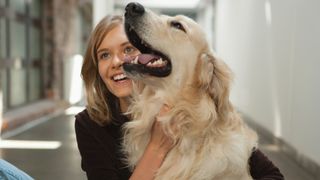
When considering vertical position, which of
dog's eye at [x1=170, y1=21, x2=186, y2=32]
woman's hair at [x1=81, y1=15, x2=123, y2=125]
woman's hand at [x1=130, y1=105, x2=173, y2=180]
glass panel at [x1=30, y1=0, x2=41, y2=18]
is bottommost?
glass panel at [x1=30, y1=0, x2=41, y2=18]

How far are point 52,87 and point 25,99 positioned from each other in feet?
4.17

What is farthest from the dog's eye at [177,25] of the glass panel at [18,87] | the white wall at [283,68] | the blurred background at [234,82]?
the glass panel at [18,87]

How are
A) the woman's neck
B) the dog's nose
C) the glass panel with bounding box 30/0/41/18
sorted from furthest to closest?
the glass panel with bounding box 30/0/41/18
the woman's neck
the dog's nose

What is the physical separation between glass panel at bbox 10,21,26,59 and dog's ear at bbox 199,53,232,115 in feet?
22.4

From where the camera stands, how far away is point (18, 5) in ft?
28.1

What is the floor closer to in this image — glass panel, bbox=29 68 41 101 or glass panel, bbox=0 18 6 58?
glass panel, bbox=0 18 6 58

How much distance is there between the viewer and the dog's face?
1.94 metres

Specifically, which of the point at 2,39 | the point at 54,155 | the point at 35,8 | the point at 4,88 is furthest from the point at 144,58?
the point at 35,8

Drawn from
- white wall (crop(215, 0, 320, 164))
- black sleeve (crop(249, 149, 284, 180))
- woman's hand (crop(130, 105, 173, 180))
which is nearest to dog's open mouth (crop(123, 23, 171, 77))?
woman's hand (crop(130, 105, 173, 180))

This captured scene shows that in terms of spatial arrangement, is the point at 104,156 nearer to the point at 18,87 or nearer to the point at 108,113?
the point at 108,113

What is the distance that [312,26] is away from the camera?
4.06 m

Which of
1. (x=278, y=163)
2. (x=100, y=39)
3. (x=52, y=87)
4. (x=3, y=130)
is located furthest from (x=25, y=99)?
(x=100, y=39)

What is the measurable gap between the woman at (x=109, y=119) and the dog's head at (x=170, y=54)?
0.32ft

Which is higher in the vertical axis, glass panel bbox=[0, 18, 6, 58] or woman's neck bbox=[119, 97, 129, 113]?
woman's neck bbox=[119, 97, 129, 113]
